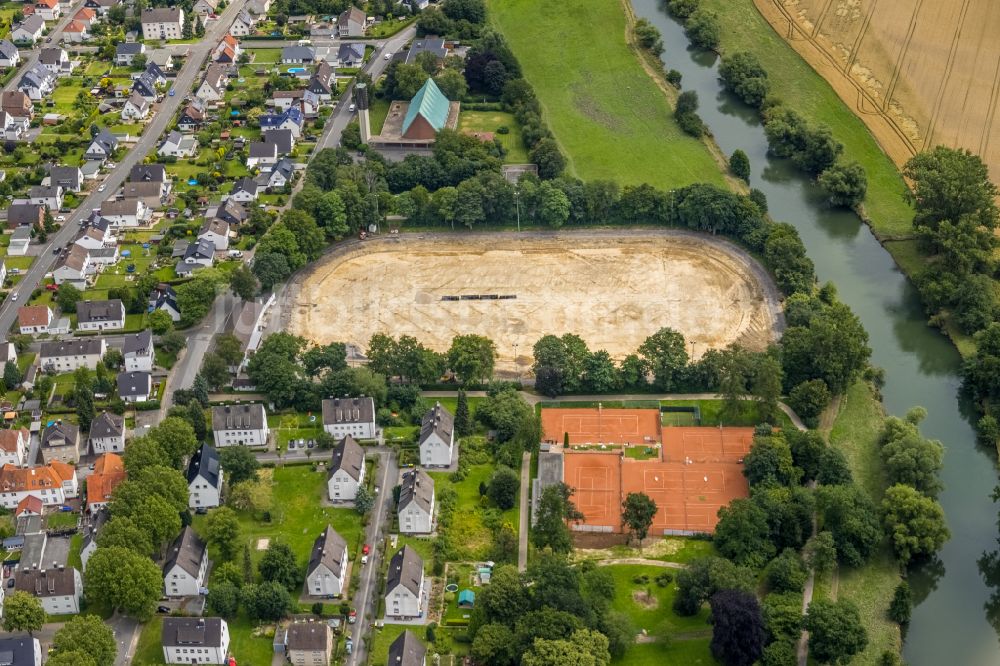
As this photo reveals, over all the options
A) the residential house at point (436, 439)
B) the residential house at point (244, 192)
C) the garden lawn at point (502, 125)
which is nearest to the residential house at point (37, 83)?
the residential house at point (244, 192)

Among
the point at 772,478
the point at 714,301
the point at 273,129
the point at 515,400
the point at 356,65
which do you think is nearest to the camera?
the point at 772,478

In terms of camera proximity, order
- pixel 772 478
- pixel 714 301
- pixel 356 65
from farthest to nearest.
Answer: pixel 356 65, pixel 714 301, pixel 772 478

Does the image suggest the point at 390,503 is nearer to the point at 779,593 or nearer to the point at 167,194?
the point at 779,593

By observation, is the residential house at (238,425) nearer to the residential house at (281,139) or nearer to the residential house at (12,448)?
the residential house at (12,448)

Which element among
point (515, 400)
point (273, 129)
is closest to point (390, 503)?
point (515, 400)

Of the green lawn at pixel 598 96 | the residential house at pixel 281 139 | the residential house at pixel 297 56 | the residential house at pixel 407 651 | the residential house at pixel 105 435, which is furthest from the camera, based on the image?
the residential house at pixel 297 56

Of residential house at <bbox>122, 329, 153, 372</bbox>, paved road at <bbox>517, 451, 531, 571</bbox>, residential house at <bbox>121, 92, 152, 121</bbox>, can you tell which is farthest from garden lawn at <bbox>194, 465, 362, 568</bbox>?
residential house at <bbox>121, 92, 152, 121</bbox>
